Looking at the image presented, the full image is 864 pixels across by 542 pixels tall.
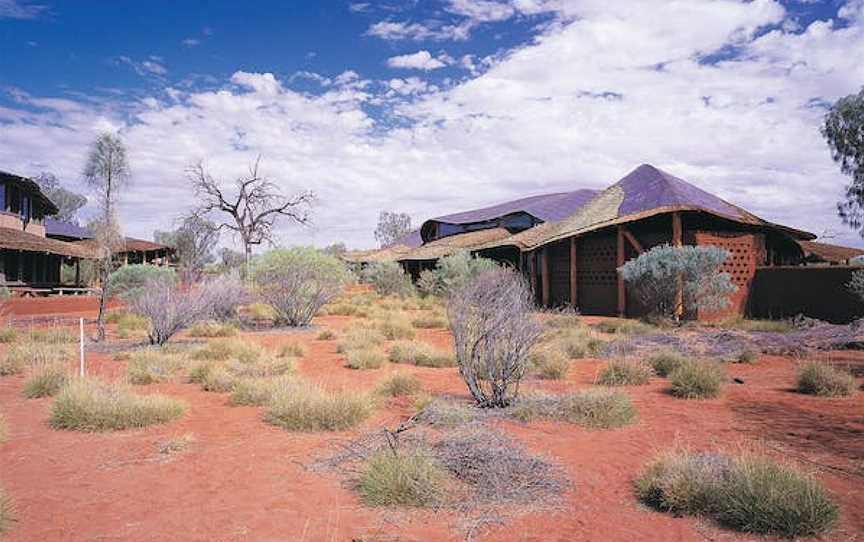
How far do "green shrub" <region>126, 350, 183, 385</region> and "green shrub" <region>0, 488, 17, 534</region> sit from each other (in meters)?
5.04

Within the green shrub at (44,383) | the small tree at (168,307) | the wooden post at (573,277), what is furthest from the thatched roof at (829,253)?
the green shrub at (44,383)

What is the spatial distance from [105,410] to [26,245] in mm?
21806

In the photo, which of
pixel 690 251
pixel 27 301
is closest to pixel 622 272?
pixel 690 251

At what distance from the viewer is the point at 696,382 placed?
8266mm

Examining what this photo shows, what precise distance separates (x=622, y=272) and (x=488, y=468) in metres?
14.1

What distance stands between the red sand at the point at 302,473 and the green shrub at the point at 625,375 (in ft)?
2.29

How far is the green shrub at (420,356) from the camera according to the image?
37.2 feet

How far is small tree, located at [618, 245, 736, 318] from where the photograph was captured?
16.2 metres

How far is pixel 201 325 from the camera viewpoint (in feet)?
52.6

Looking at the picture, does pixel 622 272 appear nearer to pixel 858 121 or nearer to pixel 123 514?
pixel 858 121

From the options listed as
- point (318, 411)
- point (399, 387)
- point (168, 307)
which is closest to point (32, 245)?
point (168, 307)

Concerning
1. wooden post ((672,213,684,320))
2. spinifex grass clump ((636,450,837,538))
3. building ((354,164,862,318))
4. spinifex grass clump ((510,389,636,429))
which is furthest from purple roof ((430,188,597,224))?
spinifex grass clump ((636,450,837,538))

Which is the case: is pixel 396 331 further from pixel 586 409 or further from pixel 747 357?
pixel 586 409

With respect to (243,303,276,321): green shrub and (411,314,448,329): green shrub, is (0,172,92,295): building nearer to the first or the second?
(243,303,276,321): green shrub
